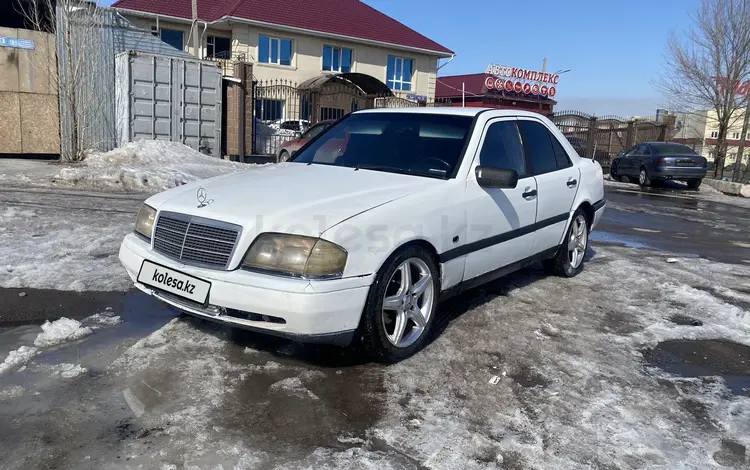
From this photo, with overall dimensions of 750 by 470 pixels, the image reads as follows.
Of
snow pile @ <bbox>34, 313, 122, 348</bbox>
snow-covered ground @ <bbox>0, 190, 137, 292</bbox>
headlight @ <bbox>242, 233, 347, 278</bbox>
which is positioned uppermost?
headlight @ <bbox>242, 233, 347, 278</bbox>

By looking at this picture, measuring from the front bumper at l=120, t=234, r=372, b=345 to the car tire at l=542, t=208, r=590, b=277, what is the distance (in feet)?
9.96

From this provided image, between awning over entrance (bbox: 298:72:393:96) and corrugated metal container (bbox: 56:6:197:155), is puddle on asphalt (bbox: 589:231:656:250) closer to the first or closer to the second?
corrugated metal container (bbox: 56:6:197:155)

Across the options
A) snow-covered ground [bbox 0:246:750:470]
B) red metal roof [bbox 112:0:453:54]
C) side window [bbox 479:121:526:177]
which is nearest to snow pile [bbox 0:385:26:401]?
snow-covered ground [bbox 0:246:750:470]

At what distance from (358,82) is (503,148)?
971 inches

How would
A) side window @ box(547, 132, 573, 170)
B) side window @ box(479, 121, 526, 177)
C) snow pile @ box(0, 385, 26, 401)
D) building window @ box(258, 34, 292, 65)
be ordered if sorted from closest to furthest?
snow pile @ box(0, 385, 26, 401) → side window @ box(479, 121, 526, 177) → side window @ box(547, 132, 573, 170) → building window @ box(258, 34, 292, 65)

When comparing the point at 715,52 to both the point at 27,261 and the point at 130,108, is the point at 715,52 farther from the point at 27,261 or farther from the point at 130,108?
the point at 27,261

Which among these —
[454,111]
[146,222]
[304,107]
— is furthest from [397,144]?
[304,107]

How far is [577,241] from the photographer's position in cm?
602

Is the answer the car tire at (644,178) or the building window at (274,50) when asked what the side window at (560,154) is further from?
the building window at (274,50)

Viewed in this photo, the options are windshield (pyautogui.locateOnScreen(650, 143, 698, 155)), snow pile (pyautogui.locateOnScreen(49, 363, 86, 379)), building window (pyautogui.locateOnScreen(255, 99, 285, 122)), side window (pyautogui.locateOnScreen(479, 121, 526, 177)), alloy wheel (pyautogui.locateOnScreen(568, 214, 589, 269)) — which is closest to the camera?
snow pile (pyautogui.locateOnScreen(49, 363, 86, 379))

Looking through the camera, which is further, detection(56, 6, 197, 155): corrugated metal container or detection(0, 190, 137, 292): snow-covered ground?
detection(56, 6, 197, 155): corrugated metal container

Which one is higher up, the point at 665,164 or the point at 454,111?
the point at 454,111

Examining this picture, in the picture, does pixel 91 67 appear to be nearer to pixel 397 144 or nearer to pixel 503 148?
pixel 397 144

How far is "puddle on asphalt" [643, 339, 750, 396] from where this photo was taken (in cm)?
381
